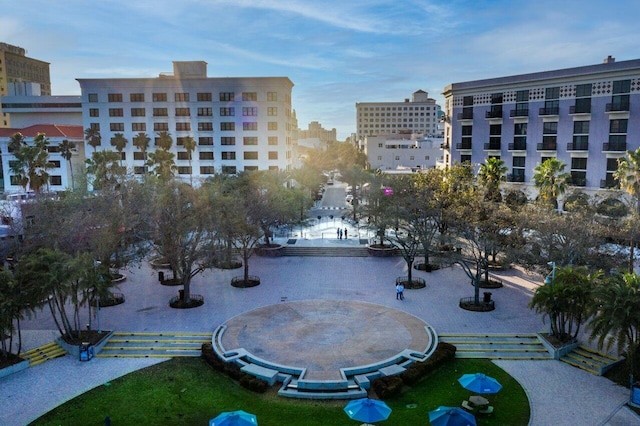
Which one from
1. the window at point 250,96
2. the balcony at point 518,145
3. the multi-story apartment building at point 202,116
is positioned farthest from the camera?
the multi-story apartment building at point 202,116

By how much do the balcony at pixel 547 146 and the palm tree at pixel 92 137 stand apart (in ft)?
233

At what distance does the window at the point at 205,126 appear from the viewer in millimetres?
83062

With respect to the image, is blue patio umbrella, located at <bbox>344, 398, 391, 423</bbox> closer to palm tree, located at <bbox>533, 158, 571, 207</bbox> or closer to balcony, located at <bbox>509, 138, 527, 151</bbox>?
palm tree, located at <bbox>533, 158, 571, 207</bbox>

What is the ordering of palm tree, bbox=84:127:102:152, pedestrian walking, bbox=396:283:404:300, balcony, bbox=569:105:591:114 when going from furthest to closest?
palm tree, bbox=84:127:102:152
balcony, bbox=569:105:591:114
pedestrian walking, bbox=396:283:404:300

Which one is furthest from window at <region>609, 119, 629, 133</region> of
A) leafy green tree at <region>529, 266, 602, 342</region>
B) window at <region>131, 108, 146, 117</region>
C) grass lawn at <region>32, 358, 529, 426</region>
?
window at <region>131, 108, 146, 117</region>

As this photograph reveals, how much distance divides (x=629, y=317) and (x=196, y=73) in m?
80.6

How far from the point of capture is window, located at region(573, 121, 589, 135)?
5616 cm

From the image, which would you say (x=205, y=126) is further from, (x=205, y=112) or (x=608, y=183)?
(x=608, y=183)

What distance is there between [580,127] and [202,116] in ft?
193

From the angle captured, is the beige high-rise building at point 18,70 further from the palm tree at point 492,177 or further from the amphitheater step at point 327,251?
the palm tree at point 492,177

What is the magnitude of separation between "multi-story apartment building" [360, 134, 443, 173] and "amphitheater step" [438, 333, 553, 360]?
A: 341 feet

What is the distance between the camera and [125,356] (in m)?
27.5

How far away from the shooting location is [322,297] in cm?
3634

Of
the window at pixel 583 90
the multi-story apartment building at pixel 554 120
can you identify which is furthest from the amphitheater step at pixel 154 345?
the window at pixel 583 90
